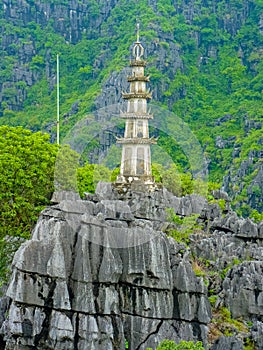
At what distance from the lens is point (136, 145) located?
39906 mm

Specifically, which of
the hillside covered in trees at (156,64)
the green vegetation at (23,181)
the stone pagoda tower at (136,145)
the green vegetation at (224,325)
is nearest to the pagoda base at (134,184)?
the stone pagoda tower at (136,145)

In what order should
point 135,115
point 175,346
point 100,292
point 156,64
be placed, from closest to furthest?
point 175,346 < point 100,292 < point 135,115 < point 156,64

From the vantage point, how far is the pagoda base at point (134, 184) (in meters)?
38.7

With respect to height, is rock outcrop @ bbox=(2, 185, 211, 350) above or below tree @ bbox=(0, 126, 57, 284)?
below

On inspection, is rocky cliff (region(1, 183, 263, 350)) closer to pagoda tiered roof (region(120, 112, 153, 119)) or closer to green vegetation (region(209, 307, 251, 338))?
green vegetation (region(209, 307, 251, 338))

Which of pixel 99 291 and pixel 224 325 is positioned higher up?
pixel 99 291

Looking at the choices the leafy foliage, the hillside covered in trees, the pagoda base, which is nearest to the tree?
the pagoda base

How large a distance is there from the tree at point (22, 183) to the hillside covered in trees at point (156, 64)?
54.5m

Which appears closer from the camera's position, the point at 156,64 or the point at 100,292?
the point at 100,292

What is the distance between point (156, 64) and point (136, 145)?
65.9 m

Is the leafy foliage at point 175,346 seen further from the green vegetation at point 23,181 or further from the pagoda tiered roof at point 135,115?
the pagoda tiered roof at point 135,115

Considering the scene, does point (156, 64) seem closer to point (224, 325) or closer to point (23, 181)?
point (23, 181)

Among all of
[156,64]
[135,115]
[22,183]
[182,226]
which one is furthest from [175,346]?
[156,64]

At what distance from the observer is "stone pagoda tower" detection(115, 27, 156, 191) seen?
129 feet
